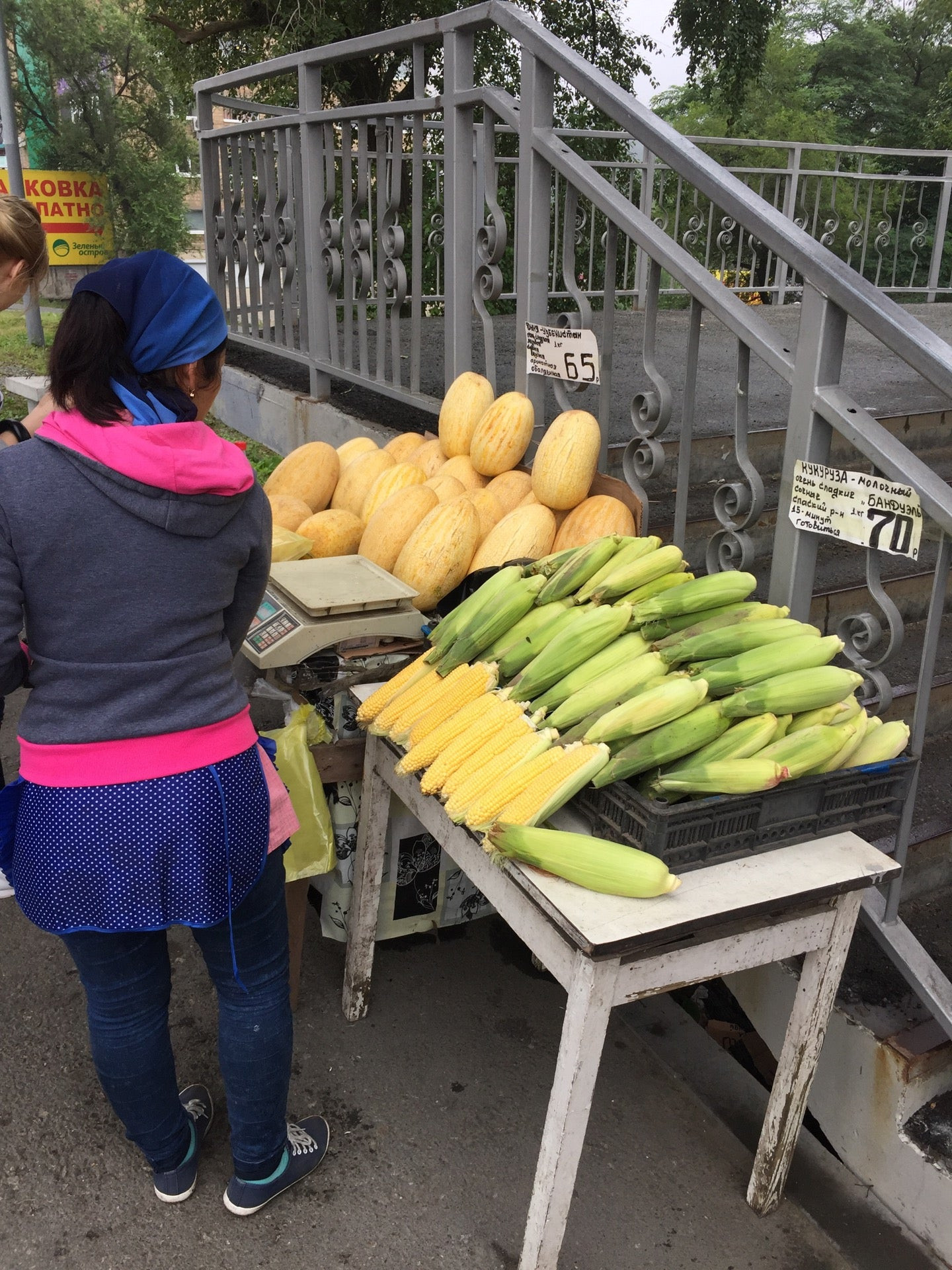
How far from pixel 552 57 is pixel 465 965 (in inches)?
111

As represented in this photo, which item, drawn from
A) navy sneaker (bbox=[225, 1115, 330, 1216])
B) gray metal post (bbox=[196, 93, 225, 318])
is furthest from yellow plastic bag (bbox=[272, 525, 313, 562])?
gray metal post (bbox=[196, 93, 225, 318])

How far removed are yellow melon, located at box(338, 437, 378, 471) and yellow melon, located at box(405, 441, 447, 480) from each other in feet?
0.66

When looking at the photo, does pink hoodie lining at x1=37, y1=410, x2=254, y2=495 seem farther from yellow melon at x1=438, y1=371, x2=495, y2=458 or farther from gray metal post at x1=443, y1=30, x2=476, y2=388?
gray metal post at x1=443, y1=30, x2=476, y2=388

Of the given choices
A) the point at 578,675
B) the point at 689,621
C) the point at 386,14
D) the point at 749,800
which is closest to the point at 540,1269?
the point at 749,800

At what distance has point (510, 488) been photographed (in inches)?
127

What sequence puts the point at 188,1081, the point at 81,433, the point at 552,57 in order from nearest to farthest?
1. the point at 81,433
2. the point at 188,1081
3. the point at 552,57

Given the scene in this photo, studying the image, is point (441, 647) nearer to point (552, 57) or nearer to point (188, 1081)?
point (188, 1081)

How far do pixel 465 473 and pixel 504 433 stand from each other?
22 centimetres

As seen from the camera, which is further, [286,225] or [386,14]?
[386,14]

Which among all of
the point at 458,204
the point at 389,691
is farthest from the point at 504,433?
the point at 389,691

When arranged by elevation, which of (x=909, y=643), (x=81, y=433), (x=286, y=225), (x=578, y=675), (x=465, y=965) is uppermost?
(x=286, y=225)

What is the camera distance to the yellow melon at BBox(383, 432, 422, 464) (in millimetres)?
3699

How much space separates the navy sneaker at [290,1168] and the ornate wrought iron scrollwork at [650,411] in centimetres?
186

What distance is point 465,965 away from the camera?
10.2ft
